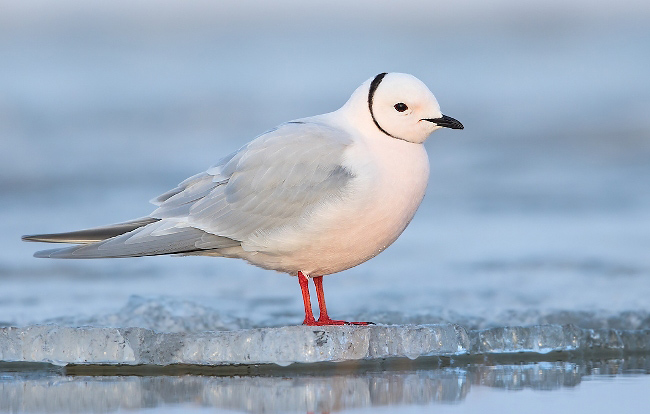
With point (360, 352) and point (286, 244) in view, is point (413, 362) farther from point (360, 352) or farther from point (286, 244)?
point (286, 244)

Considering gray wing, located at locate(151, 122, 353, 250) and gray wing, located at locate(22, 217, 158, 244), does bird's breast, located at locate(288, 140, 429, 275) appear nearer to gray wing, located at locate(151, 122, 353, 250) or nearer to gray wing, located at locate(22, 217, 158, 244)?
gray wing, located at locate(151, 122, 353, 250)

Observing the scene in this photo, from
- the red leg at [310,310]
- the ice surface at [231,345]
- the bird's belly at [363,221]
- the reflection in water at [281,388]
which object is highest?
the bird's belly at [363,221]

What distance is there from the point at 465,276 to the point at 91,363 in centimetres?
299

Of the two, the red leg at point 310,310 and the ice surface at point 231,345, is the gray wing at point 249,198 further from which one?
the ice surface at point 231,345

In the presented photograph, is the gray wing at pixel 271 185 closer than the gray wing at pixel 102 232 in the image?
Yes

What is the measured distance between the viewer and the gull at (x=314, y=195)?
4.90m

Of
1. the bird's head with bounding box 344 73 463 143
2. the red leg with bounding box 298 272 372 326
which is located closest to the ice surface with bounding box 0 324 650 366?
the red leg with bounding box 298 272 372 326

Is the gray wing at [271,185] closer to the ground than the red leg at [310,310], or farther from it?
farther from it

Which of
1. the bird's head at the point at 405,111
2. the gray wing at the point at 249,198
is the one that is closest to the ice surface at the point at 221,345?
the gray wing at the point at 249,198

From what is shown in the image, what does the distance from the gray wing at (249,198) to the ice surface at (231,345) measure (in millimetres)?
479

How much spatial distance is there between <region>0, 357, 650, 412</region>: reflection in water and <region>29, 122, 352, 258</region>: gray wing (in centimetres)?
73

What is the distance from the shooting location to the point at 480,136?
14.0m

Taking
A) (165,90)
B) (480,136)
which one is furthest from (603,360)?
(165,90)

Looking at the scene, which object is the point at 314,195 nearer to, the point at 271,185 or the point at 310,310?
the point at 271,185
